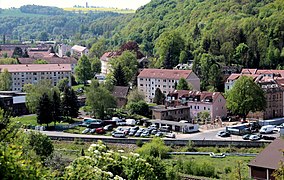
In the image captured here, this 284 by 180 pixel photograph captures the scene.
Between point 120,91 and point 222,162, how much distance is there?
16.5 metres

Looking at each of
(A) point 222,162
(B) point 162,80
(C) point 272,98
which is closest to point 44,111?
(A) point 222,162

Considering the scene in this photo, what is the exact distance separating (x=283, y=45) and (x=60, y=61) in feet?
81.4

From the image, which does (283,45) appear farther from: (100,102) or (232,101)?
(100,102)

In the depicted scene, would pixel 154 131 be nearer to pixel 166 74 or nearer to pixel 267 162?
pixel 267 162

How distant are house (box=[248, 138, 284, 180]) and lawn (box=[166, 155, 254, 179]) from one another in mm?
1116

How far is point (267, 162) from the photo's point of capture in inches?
728

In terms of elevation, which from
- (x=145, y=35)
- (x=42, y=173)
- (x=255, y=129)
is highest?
(x=145, y=35)

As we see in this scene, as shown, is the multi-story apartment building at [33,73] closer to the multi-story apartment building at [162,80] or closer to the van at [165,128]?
the multi-story apartment building at [162,80]

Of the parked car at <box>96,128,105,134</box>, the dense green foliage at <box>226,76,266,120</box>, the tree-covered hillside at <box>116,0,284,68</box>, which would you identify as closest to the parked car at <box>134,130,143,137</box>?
the parked car at <box>96,128,105,134</box>

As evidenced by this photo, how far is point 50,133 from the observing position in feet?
98.6

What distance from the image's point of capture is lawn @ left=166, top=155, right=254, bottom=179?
20953mm

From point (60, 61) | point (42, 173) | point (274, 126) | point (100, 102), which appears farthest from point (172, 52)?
point (42, 173)

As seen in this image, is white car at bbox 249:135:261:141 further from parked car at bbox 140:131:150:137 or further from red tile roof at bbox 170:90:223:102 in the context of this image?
red tile roof at bbox 170:90:223:102

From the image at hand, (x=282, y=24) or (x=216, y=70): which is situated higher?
(x=282, y=24)
